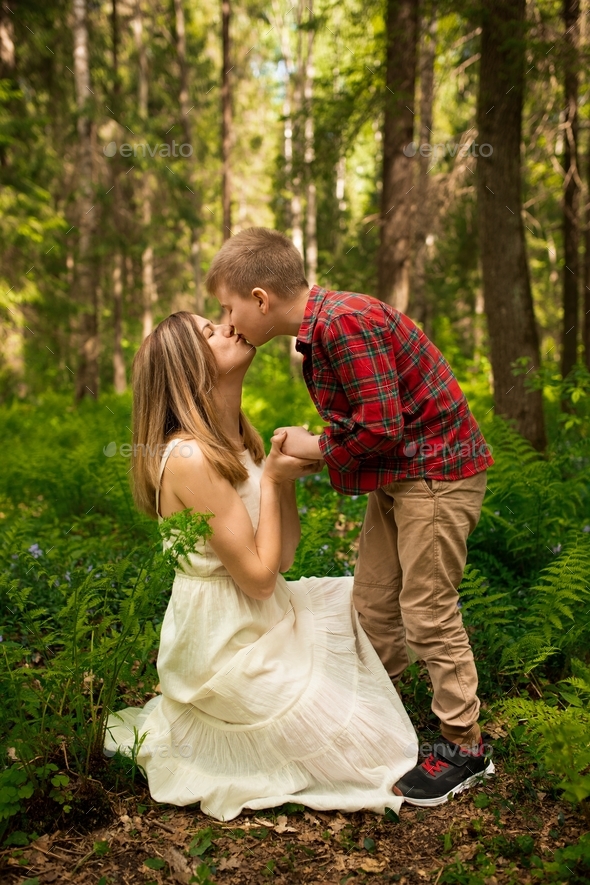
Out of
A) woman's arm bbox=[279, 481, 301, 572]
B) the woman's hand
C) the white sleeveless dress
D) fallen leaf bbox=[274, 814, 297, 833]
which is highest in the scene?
the woman's hand

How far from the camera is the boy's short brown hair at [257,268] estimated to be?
2588 mm

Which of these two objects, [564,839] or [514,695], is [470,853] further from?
[514,695]

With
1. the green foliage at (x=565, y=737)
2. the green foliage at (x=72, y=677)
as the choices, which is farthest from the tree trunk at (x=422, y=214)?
the green foliage at (x=72, y=677)

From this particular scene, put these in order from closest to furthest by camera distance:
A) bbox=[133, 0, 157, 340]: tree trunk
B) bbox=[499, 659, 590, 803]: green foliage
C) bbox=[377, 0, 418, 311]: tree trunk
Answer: bbox=[499, 659, 590, 803]: green foliage, bbox=[377, 0, 418, 311]: tree trunk, bbox=[133, 0, 157, 340]: tree trunk

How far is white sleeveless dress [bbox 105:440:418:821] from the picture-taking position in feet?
8.23

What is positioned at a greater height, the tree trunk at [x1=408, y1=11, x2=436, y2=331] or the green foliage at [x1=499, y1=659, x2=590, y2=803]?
the tree trunk at [x1=408, y1=11, x2=436, y2=331]

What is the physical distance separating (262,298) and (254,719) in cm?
162

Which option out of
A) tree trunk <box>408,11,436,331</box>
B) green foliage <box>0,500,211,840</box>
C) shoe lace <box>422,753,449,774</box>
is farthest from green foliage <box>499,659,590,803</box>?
tree trunk <box>408,11,436,331</box>

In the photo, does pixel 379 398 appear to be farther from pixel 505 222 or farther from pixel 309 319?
pixel 505 222

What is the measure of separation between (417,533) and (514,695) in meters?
1.11

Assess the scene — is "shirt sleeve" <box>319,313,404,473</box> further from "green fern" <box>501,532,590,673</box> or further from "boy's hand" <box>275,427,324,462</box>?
"green fern" <box>501,532,590,673</box>

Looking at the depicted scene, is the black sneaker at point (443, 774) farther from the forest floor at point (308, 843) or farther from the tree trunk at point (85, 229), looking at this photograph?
the tree trunk at point (85, 229)

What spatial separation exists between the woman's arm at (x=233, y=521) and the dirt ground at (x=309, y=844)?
2.84ft

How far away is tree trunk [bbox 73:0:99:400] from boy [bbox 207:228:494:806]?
844cm
